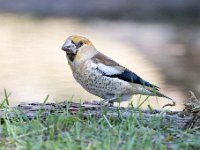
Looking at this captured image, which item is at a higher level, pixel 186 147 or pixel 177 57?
pixel 177 57

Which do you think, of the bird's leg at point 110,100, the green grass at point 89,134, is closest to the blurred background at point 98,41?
the bird's leg at point 110,100

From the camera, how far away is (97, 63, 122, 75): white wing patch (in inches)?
274

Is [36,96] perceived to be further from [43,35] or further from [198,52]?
[43,35]

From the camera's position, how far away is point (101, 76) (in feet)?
22.8

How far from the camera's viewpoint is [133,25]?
23562 mm

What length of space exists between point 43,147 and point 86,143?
346 mm

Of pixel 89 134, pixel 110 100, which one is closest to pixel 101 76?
pixel 110 100

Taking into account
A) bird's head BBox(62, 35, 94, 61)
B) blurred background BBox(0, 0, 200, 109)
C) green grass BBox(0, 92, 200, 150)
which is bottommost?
green grass BBox(0, 92, 200, 150)

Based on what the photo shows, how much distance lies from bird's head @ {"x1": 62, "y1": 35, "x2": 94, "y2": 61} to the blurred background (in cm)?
87

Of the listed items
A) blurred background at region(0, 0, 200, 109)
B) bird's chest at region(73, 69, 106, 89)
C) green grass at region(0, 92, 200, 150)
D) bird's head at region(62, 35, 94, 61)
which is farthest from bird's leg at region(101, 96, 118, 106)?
blurred background at region(0, 0, 200, 109)

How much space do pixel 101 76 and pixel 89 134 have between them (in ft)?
4.69

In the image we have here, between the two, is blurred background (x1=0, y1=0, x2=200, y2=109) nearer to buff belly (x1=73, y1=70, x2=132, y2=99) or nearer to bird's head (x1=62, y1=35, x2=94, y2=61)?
buff belly (x1=73, y1=70, x2=132, y2=99)

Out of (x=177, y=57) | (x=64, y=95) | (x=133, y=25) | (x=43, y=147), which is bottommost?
(x=43, y=147)

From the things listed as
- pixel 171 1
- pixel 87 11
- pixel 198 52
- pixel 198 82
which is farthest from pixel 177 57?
pixel 171 1
